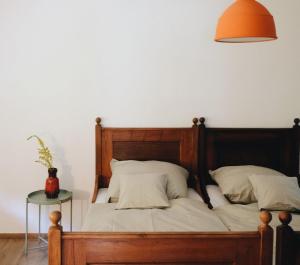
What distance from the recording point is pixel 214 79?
3797 mm

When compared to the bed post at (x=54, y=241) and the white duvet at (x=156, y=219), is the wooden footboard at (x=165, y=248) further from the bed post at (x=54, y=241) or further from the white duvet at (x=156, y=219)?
the white duvet at (x=156, y=219)

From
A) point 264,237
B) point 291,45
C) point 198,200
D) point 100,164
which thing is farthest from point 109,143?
point 264,237

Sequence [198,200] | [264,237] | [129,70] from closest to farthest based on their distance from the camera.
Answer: [264,237] < [198,200] < [129,70]

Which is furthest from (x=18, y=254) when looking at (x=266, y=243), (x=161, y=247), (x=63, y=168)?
(x=266, y=243)

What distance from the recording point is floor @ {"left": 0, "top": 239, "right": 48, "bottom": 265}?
11.5 ft

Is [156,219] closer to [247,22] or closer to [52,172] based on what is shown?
[52,172]

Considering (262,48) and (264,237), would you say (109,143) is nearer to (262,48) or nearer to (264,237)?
(262,48)

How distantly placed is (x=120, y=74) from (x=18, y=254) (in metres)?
1.69

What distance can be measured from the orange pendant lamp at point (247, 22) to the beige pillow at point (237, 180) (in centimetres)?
155

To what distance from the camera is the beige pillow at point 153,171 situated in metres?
3.35

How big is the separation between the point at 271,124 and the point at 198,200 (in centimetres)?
102

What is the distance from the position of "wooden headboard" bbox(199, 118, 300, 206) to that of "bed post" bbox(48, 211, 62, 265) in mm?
2031

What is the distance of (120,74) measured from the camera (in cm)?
378

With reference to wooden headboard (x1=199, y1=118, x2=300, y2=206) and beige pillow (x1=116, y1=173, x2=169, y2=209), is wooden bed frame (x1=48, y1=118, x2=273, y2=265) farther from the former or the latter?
wooden headboard (x1=199, y1=118, x2=300, y2=206)
